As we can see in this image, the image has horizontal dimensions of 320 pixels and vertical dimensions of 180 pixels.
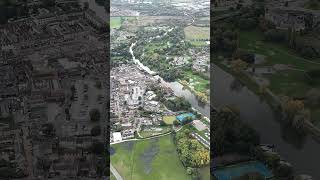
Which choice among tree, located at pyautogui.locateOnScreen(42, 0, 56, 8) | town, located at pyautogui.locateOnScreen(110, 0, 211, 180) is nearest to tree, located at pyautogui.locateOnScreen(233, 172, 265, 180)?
town, located at pyautogui.locateOnScreen(110, 0, 211, 180)

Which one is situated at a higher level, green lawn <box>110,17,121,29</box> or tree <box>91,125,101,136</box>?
green lawn <box>110,17,121,29</box>

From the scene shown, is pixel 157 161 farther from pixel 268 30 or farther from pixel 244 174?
pixel 268 30

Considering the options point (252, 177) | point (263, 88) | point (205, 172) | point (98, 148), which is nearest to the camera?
point (252, 177)

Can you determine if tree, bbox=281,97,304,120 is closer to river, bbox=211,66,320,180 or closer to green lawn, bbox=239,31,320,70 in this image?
river, bbox=211,66,320,180

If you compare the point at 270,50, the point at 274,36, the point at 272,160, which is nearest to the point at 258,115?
the point at 272,160

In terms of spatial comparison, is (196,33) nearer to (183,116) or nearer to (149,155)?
(183,116)

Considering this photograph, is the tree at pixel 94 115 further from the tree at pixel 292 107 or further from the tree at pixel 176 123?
the tree at pixel 292 107
